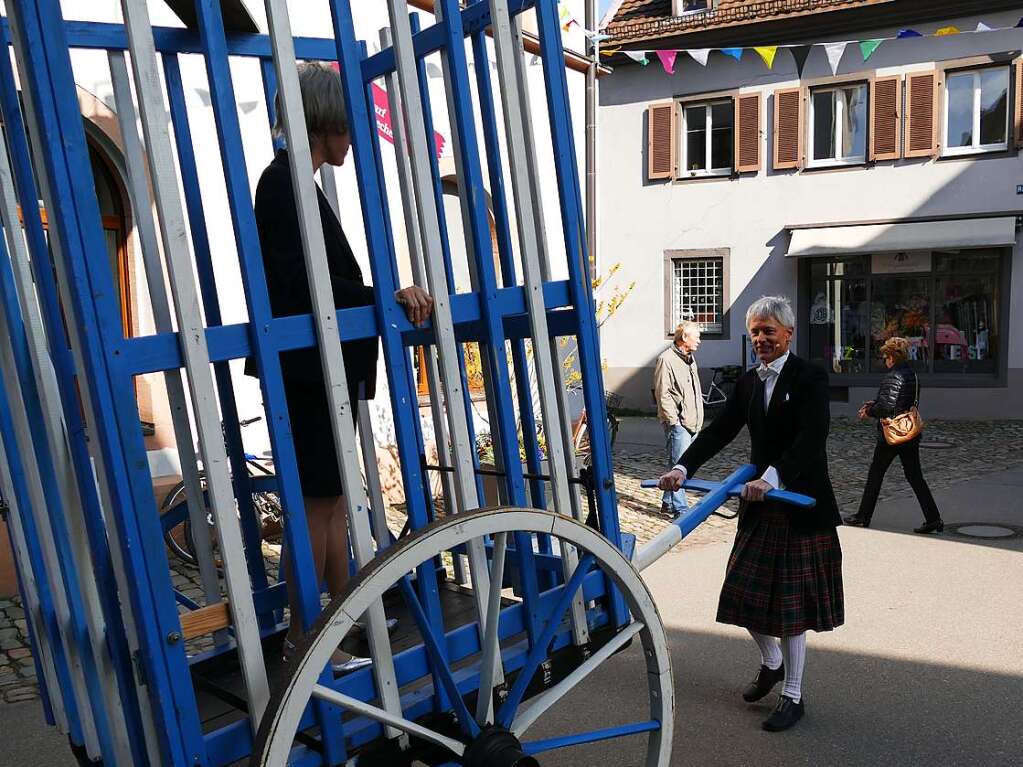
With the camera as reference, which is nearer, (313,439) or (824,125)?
(313,439)

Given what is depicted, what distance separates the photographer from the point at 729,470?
9773mm

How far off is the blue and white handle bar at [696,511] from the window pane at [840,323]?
13.8 metres

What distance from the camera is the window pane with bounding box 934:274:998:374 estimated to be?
15.3 metres

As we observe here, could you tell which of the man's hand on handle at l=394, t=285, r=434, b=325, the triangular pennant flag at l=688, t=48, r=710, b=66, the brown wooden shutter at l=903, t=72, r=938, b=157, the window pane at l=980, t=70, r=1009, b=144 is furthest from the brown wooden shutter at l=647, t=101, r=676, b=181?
the man's hand on handle at l=394, t=285, r=434, b=325

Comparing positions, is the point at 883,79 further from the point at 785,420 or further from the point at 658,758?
the point at 658,758

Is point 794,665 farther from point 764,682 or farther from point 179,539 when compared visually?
point 179,539

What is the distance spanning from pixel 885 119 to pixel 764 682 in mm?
13753

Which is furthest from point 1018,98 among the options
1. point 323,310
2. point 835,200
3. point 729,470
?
point 323,310

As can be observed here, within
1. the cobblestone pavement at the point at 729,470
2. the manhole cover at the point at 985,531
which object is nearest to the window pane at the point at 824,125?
the cobblestone pavement at the point at 729,470

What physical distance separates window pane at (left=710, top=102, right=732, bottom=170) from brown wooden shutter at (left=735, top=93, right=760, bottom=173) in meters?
0.41

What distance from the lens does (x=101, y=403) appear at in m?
1.67

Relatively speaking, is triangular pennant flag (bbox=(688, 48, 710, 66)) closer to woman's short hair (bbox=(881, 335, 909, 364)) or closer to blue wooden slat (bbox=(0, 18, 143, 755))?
woman's short hair (bbox=(881, 335, 909, 364))

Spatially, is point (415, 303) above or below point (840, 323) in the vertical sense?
above

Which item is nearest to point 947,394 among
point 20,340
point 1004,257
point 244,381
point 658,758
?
point 1004,257
